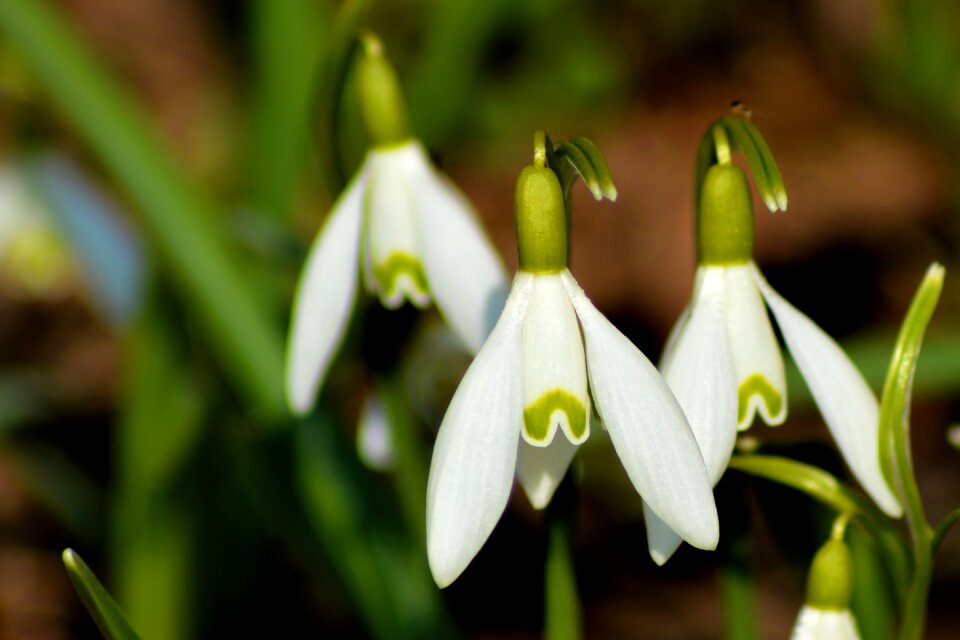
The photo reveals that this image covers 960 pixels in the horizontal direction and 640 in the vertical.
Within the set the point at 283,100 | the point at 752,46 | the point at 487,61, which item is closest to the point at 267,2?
the point at 283,100

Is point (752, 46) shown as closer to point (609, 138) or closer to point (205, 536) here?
point (609, 138)

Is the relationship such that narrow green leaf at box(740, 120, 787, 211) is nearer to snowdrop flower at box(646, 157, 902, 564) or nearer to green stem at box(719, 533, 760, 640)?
snowdrop flower at box(646, 157, 902, 564)

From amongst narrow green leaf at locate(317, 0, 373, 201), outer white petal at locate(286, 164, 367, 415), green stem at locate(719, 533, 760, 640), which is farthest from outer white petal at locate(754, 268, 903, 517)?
narrow green leaf at locate(317, 0, 373, 201)

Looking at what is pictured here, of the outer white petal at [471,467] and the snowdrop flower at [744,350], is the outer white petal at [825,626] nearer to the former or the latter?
the snowdrop flower at [744,350]

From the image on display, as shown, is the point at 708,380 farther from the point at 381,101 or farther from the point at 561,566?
the point at 381,101

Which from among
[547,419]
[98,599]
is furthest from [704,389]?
[98,599]

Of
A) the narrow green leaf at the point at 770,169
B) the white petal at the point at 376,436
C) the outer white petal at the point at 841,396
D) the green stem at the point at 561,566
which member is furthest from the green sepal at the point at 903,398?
the white petal at the point at 376,436

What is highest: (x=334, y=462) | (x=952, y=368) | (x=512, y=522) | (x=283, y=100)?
(x=283, y=100)

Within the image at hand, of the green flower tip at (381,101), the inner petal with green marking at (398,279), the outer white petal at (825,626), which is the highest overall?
the green flower tip at (381,101)
